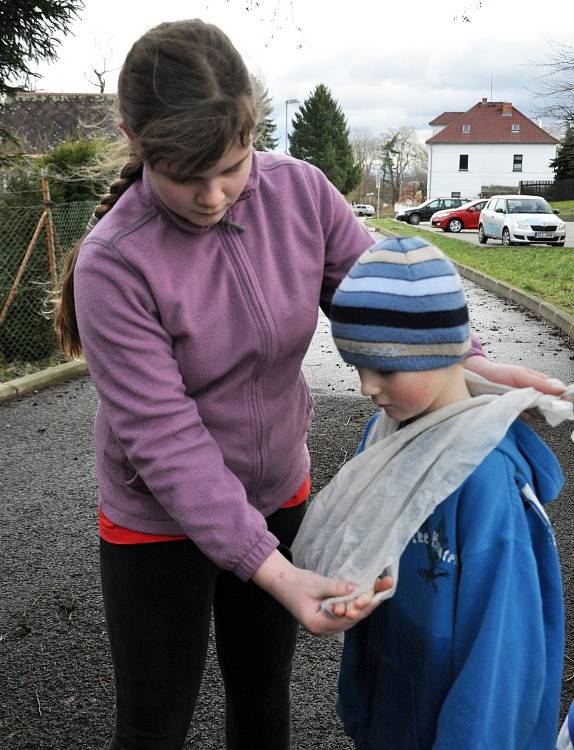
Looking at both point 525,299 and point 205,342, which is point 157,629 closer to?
point 205,342

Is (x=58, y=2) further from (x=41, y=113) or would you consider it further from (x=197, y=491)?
(x=41, y=113)

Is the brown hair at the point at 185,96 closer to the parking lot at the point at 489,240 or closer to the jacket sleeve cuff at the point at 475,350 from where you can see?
the jacket sleeve cuff at the point at 475,350

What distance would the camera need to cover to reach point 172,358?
1.54m

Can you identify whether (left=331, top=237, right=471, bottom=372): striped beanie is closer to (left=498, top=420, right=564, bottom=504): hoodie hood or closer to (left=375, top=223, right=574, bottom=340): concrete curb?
(left=498, top=420, right=564, bottom=504): hoodie hood

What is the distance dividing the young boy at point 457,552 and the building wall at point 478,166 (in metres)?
65.6

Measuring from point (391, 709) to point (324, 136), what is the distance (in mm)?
71423

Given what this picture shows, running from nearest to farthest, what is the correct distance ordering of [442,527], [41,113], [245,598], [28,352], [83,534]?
[442,527] → [245,598] → [83,534] → [28,352] → [41,113]

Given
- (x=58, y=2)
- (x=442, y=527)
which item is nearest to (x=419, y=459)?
(x=442, y=527)

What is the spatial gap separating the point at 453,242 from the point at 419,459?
23.2 meters

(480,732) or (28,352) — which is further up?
(480,732)

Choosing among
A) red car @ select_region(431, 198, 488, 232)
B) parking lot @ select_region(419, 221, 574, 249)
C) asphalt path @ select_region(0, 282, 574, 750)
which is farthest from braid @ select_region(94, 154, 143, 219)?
red car @ select_region(431, 198, 488, 232)

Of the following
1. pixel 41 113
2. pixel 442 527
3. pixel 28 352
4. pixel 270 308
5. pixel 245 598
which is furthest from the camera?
pixel 41 113

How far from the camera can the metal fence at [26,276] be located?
25.9 feet

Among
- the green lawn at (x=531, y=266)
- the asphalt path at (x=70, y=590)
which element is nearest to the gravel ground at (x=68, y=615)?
the asphalt path at (x=70, y=590)
